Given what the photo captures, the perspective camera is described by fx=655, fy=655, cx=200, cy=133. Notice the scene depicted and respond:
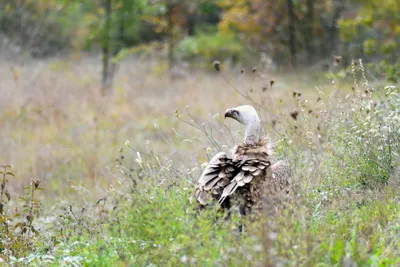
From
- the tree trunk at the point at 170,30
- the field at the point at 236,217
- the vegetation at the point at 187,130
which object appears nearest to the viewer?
the field at the point at 236,217

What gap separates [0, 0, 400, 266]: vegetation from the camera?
145 inches

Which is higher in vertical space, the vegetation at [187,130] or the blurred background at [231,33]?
the blurred background at [231,33]

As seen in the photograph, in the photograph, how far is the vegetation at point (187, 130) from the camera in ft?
12.1

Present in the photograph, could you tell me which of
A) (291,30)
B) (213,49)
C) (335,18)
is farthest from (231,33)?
(335,18)

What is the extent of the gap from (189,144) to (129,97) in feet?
13.3

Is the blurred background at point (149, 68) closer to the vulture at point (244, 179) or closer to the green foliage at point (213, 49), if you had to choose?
the green foliage at point (213, 49)

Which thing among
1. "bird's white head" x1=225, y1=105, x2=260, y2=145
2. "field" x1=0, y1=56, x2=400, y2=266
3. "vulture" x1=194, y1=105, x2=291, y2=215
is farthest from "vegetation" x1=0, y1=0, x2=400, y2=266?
"bird's white head" x1=225, y1=105, x2=260, y2=145

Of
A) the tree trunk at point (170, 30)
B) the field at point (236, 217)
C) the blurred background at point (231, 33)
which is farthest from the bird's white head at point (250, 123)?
the tree trunk at point (170, 30)

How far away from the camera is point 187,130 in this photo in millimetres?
11211

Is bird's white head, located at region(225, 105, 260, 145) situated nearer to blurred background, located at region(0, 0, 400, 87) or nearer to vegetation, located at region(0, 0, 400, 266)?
vegetation, located at region(0, 0, 400, 266)

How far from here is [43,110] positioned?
12547 mm

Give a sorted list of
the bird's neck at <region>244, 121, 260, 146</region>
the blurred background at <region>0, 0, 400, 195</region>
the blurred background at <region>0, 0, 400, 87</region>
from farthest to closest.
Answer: the blurred background at <region>0, 0, 400, 87</region> → the blurred background at <region>0, 0, 400, 195</region> → the bird's neck at <region>244, 121, 260, 146</region>

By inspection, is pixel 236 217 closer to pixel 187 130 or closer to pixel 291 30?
pixel 187 130

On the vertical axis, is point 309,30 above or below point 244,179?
above
